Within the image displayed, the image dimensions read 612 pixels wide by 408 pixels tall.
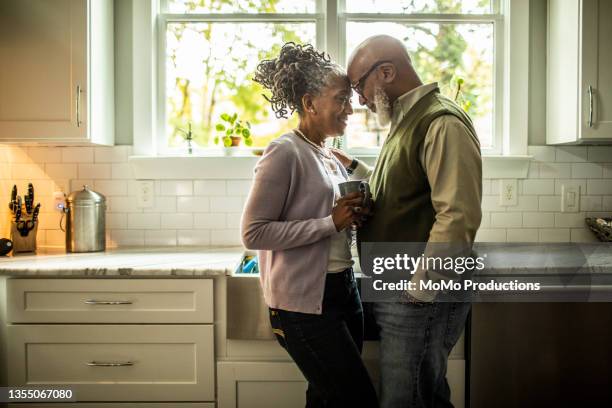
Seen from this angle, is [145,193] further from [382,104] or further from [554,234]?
[554,234]

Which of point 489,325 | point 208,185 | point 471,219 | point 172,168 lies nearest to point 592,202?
point 489,325

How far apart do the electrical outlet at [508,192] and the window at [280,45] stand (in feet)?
0.68

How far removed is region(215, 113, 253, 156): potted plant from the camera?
9.34ft

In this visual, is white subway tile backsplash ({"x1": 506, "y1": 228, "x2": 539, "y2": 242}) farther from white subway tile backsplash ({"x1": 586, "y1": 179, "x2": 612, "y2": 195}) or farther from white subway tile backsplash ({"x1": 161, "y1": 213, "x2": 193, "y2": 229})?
white subway tile backsplash ({"x1": 161, "y1": 213, "x2": 193, "y2": 229})

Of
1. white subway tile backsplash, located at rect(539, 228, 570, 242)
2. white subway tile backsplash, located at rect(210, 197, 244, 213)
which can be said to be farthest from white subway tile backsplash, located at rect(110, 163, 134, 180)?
white subway tile backsplash, located at rect(539, 228, 570, 242)

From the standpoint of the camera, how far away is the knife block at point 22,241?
8.41ft

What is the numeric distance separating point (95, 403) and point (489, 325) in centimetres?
156

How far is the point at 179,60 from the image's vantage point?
2932 mm

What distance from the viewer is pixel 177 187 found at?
9.25ft

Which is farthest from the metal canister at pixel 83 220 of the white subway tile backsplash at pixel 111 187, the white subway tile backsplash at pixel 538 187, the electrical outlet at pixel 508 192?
the white subway tile backsplash at pixel 538 187

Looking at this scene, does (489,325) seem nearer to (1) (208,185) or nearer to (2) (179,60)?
(1) (208,185)

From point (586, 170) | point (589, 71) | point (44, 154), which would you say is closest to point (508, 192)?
point (586, 170)

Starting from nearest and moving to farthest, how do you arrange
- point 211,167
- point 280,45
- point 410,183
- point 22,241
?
point 410,183, point 22,241, point 211,167, point 280,45

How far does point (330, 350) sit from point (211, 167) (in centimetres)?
148
